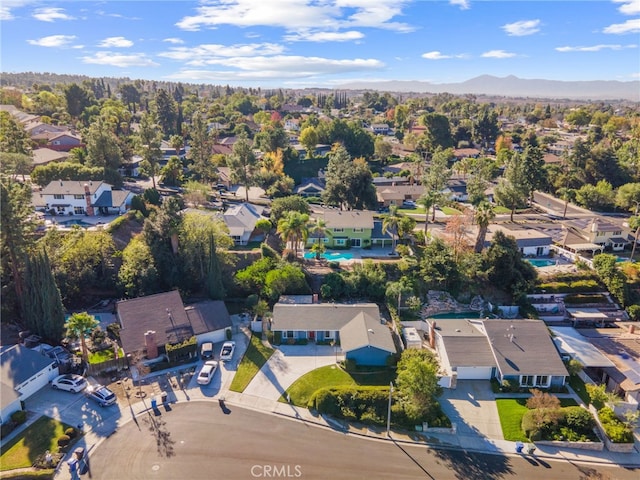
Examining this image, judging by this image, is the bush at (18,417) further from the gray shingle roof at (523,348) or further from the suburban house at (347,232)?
the gray shingle roof at (523,348)

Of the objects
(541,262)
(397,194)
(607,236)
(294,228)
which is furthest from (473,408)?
(397,194)

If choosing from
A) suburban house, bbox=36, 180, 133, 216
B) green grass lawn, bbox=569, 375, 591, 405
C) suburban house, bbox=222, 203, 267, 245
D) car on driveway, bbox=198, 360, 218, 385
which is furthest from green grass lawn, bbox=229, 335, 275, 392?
suburban house, bbox=36, 180, 133, 216

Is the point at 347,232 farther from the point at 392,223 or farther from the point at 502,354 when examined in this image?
the point at 502,354

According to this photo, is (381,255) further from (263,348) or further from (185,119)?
(185,119)

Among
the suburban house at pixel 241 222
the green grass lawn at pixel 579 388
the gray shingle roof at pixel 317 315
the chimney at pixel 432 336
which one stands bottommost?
the green grass lawn at pixel 579 388

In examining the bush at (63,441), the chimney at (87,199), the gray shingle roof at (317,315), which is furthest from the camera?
the chimney at (87,199)

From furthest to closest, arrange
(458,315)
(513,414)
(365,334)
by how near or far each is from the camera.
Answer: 1. (458,315)
2. (365,334)
3. (513,414)

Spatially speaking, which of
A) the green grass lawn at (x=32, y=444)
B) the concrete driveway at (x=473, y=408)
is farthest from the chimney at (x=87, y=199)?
the concrete driveway at (x=473, y=408)
